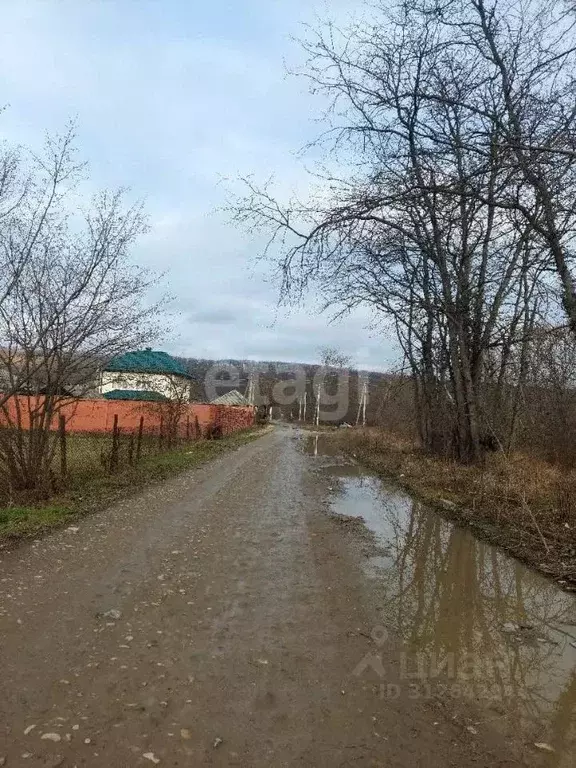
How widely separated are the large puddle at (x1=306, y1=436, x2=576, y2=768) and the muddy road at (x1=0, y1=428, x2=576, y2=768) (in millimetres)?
18

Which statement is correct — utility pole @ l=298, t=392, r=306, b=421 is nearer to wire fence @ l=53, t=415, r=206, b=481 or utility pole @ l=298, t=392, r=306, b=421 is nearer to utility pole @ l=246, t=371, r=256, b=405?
utility pole @ l=246, t=371, r=256, b=405

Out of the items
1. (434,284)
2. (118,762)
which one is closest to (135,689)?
(118,762)

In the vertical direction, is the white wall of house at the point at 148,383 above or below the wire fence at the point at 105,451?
above

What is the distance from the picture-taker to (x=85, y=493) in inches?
413

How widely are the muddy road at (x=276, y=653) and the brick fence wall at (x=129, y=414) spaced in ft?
13.2

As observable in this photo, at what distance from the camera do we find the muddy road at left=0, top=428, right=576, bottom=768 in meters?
3.01

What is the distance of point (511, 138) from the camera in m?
5.91

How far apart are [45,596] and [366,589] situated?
3018mm

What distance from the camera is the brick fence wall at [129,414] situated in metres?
10.9

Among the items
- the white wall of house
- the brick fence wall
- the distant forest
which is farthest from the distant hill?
the white wall of house

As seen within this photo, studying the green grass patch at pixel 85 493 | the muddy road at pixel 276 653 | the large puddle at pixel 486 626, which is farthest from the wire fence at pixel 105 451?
the large puddle at pixel 486 626

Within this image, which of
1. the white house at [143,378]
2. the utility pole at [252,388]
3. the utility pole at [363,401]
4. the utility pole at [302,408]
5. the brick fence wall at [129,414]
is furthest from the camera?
the utility pole at [302,408]

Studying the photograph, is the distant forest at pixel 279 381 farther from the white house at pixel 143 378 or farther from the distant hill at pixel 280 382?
the white house at pixel 143 378

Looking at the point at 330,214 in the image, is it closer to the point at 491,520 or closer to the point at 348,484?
the point at 491,520
